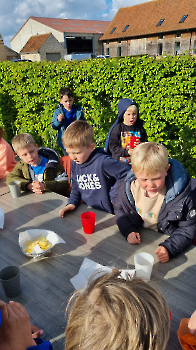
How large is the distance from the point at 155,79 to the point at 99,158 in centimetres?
286

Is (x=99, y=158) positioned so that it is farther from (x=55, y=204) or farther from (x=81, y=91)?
(x=81, y=91)

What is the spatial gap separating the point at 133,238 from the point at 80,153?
0.97m

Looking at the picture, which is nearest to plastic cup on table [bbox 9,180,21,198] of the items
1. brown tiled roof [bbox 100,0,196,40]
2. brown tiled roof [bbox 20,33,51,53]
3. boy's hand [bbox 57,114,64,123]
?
boy's hand [bbox 57,114,64,123]

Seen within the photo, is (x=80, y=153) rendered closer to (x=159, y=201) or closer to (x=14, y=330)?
(x=159, y=201)

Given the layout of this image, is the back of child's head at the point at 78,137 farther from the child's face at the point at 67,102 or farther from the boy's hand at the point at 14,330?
the child's face at the point at 67,102

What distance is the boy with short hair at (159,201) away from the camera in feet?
5.19

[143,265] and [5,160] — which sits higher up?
[5,160]

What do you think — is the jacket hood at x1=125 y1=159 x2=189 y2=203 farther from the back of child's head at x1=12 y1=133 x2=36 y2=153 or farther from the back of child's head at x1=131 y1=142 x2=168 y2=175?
the back of child's head at x1=12 y1=133 x2=36 y2=153

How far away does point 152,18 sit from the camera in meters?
29.7

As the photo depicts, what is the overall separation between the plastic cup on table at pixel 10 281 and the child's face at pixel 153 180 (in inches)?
38.9

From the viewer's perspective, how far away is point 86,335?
69 centimetres

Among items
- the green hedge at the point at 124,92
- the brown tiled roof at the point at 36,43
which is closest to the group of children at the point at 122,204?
the green hedge at the point at 124,92

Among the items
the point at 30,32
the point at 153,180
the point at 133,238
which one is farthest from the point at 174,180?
the point at 30,32

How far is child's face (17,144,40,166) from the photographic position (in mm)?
2600
